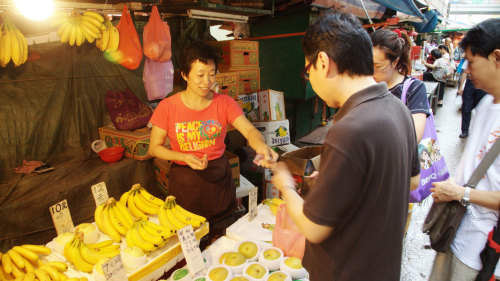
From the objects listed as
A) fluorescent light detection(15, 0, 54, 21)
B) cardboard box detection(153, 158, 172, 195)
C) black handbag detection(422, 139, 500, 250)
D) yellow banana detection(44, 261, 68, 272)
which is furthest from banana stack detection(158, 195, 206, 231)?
fluorescent light detection(15, 0, 54, 21)

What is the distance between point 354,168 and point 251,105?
3.57 m

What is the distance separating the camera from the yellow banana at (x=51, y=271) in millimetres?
1534

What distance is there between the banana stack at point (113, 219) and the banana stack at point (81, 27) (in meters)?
2.00

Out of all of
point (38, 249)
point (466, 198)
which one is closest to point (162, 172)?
point (38, 249)

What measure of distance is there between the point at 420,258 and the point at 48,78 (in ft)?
16.3

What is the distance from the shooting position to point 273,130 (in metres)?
4.14

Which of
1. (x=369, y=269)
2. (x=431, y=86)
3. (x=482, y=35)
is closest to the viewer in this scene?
(x=369, y=269)

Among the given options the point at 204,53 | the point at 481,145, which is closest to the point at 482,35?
the point at 481,145

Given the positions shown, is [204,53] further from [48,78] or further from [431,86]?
[431,86]

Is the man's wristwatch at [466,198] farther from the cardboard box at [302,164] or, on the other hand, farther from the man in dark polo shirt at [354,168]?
the cardboard box at [302,164]

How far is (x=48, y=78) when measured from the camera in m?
3.67

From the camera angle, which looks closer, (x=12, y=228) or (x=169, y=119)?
(x=169, y=119)

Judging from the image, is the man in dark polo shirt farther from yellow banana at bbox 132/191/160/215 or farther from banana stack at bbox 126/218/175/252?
yellow banana at bbox 132/191/160/215

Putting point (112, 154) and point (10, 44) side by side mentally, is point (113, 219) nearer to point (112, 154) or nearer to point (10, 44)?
point (112, 154)
